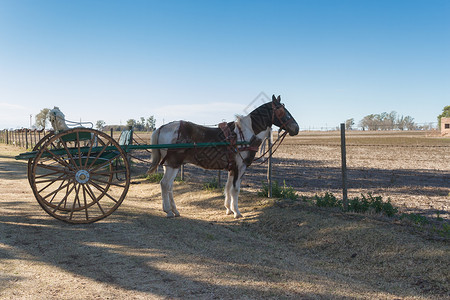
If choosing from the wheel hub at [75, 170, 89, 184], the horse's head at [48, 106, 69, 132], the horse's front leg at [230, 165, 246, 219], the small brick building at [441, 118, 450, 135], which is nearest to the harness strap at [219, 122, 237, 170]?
the horse's front leg at [230, 165, 246, 219]

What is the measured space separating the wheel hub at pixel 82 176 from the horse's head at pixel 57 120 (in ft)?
3.65

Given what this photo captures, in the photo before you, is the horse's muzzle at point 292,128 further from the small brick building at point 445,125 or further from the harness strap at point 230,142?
the small brick building at point 445,125

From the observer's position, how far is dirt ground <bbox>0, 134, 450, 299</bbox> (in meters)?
4.31

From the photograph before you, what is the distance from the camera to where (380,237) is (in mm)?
6293

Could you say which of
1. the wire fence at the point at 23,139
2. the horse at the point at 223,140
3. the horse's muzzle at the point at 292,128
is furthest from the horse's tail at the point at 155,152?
the wire fence at the point at 23,139

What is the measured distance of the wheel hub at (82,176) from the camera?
22.4ft

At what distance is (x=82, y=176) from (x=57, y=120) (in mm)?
1342

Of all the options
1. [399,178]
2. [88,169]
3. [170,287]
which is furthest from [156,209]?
[399,178]

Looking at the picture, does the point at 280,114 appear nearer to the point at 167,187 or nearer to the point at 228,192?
the point at 228,192

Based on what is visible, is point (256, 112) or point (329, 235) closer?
point (329, 235)

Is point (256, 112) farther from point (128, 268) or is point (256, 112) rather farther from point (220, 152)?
point (128, 268)

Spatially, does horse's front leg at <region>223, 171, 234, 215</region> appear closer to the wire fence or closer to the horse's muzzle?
the horse's muzzle

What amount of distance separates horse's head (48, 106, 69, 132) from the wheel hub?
1.11 m

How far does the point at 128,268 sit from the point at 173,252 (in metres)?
0.97
